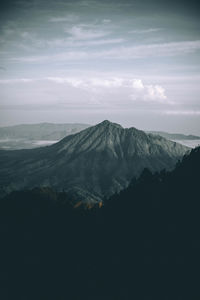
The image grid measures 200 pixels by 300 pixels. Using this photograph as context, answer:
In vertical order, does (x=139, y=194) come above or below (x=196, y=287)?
above

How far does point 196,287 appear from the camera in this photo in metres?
79.8

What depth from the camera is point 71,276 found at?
10875cm

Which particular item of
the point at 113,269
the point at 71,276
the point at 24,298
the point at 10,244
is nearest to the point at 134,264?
the point at 113,269

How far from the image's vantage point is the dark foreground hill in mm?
89688

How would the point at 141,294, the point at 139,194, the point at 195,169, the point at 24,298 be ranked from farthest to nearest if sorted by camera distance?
the point at 139,194, the point at 195,169, the point at 24,298, the point at 141,294

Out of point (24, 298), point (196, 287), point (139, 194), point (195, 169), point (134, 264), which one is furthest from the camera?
point (139, 194)

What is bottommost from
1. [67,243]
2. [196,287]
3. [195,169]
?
[67,243]

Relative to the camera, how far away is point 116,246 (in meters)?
109

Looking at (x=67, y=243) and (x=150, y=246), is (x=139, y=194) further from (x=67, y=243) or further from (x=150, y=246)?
(x=67, y=243)

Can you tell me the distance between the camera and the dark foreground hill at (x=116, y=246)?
8969 cm

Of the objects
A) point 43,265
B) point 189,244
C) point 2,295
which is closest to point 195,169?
point 189,244

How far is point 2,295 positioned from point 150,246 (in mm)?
65222

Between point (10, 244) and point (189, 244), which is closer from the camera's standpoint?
point (189, 244)

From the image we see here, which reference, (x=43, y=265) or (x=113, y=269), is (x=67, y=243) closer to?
(x=43, y=265)
